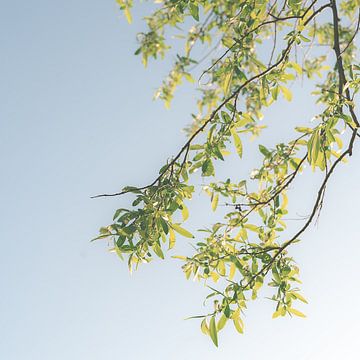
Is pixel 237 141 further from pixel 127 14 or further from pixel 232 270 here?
pixel 127 14

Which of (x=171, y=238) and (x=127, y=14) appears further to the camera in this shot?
(x=127, y=14)

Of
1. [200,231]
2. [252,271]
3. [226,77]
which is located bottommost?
[252,271]

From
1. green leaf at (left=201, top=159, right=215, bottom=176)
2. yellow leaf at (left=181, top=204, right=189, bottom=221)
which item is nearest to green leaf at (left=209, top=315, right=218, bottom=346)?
yellow leaf at (left=181, top=204, right=189, bottom=221)

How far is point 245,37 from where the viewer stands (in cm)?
236

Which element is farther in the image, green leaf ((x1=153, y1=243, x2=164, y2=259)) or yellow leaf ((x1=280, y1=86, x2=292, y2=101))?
yellow leaf ((x1=280, y1=86, x2=292, y2=101))

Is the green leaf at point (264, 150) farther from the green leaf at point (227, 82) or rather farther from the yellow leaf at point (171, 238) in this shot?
the yellow leaf at point (171, 238)

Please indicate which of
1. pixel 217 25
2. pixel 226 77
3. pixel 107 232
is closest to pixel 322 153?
pixel 226 77

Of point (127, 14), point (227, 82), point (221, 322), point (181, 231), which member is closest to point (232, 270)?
point (221, 322)

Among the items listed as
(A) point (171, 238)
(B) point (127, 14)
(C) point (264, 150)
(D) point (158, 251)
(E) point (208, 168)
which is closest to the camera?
(D) point (158, 251)

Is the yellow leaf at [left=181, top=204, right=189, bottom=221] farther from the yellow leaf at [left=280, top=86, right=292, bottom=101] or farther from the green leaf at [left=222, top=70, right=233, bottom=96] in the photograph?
the yellow leaf at [left=280, top=86, right=292, bottom=101]

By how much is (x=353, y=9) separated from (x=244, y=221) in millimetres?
2892

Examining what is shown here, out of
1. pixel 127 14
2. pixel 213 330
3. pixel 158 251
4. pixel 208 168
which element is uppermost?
pixel 127 14

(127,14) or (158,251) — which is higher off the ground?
(127,14)

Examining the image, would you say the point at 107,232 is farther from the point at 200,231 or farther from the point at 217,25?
the point at 217,25
